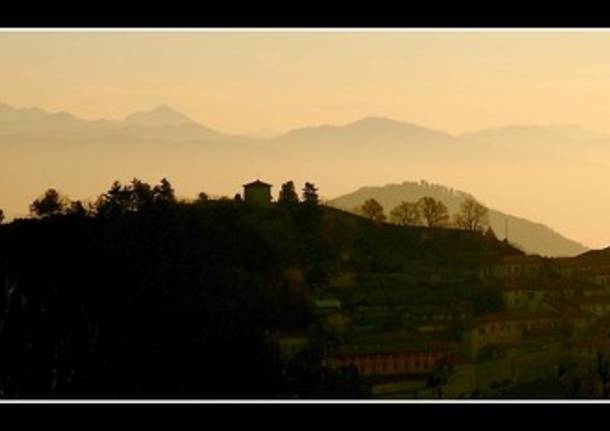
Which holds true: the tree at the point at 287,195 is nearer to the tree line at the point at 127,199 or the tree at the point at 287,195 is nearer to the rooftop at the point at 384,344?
the tree line at the point at 127,199

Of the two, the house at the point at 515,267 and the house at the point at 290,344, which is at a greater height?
the house at the point at 515,267

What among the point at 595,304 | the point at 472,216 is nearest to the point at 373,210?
the point at 472,216

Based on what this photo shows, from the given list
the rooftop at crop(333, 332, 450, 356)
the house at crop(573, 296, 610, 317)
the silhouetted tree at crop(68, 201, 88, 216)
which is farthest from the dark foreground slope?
the house at crop(573, 296, 610, 317)

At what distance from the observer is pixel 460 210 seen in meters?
3.54

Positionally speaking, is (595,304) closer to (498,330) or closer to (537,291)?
(537,291)

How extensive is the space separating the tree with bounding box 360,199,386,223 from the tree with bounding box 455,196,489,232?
0.24 metres

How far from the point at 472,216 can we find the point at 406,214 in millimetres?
213

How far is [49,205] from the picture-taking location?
3.55m

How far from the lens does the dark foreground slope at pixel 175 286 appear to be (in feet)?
11.4

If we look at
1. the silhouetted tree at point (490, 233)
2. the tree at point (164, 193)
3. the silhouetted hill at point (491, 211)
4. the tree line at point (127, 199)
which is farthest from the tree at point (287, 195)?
the silhouetted tree at point (490, 233)

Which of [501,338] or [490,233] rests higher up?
[490,233]

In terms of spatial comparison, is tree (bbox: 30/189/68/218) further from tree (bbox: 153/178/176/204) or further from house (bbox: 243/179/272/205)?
house (bbox: 243/179/272/205)
